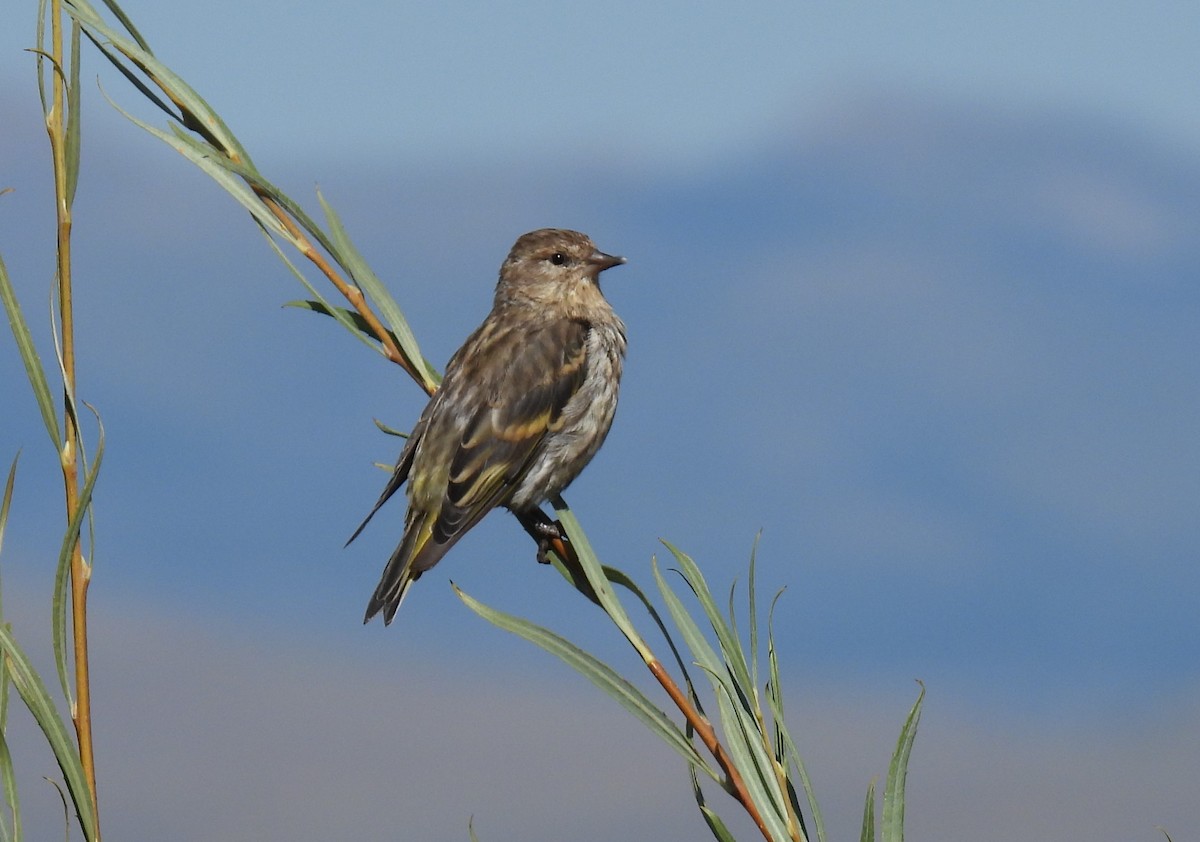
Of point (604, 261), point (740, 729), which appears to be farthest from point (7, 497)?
point (604, 261)

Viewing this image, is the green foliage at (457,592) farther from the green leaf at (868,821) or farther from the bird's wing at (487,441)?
the bird's wing at (487,441)

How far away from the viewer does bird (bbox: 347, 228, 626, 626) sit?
5660 mm

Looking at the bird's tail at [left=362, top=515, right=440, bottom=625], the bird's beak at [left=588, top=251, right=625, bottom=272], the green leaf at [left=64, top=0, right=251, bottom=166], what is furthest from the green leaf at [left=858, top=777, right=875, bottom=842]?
the bird's beak at [left=588, top=251, right=625, bottom=272]

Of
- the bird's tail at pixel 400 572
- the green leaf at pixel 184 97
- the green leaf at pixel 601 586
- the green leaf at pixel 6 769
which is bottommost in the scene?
the green leaf at pixel 6 769

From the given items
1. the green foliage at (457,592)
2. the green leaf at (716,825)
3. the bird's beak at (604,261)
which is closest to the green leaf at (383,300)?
the green foliage at (457,592)

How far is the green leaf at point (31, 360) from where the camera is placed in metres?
2.53

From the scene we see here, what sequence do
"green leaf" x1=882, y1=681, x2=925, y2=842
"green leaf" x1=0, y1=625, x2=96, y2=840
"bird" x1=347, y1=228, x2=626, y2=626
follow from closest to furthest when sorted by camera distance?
"green leaf" x1=0, y1=625, x2=96, y2=840
"green leaf" x1=882, y1=681, x2=925, y2=842
"bird" x1=347, y1=228, x2=626, y2=626

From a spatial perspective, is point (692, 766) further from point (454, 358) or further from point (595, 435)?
point (454, 358)

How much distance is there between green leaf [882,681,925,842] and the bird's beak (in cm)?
486

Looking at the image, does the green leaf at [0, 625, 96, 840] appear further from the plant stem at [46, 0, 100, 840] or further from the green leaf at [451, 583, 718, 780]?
the green leaf at [451, 583, 718, 780]

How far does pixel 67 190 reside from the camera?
263 cm

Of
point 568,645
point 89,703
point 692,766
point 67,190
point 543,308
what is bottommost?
point 89,703

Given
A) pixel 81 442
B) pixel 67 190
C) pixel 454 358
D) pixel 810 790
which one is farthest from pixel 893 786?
pixel 454 358

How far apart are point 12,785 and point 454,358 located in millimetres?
4411
